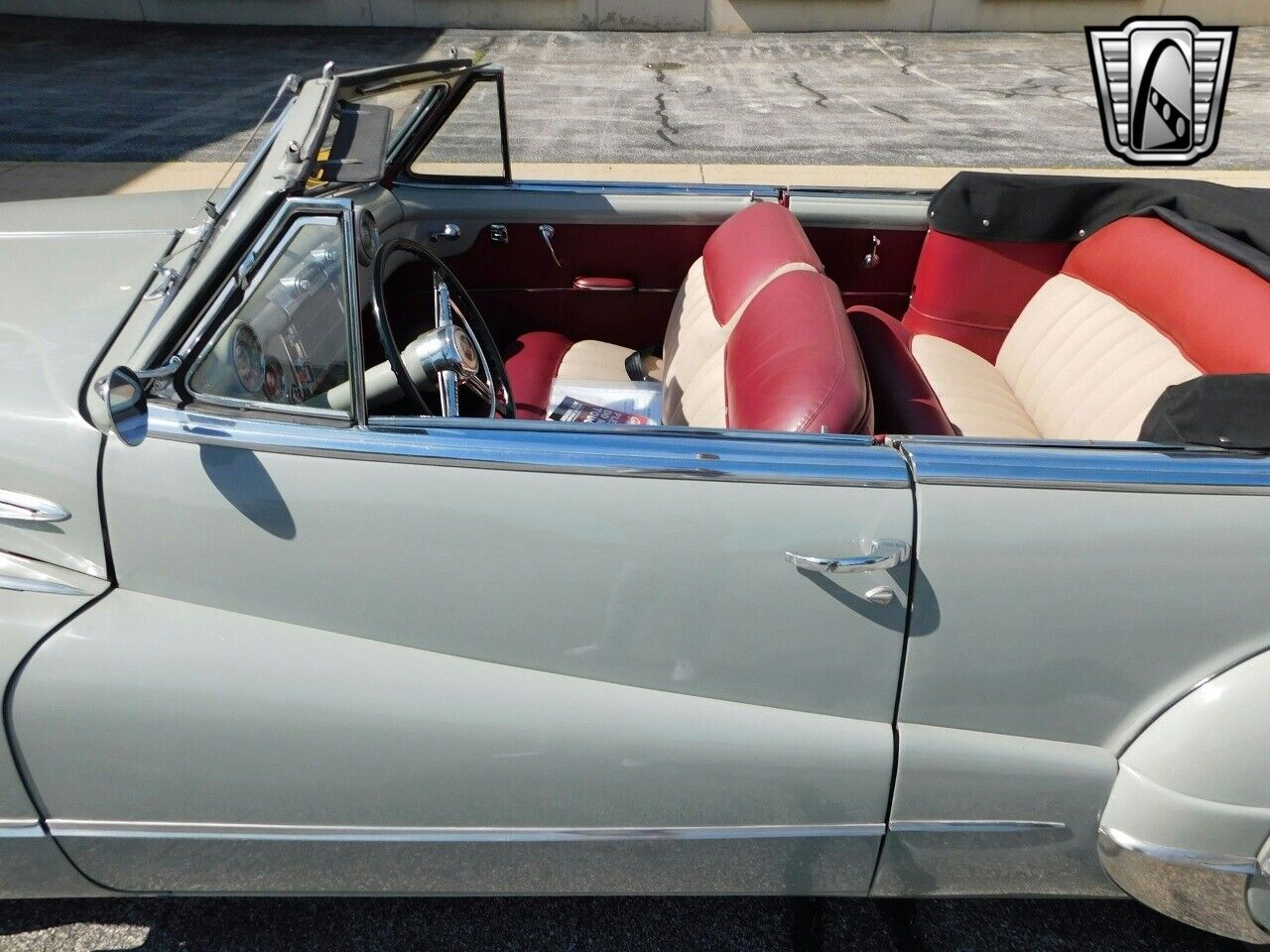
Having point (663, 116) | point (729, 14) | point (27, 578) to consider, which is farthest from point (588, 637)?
point (729, 14)

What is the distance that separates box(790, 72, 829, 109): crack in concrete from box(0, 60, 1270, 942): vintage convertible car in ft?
32.6

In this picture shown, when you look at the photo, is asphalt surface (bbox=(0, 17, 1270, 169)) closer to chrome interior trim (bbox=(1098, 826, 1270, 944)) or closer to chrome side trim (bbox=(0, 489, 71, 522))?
chrome side trim (bbox=(0, 489, 71, 522))

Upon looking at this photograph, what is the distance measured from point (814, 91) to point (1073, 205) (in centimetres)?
936

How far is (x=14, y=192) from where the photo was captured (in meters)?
6.73

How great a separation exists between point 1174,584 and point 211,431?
152 centimetres

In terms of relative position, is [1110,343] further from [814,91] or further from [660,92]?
[814,91]

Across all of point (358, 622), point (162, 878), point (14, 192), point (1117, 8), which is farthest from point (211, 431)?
point (1117, 8)

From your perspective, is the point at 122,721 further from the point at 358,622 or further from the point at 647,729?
the point at 647,729

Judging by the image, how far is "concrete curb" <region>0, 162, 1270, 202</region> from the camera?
706 centimetres

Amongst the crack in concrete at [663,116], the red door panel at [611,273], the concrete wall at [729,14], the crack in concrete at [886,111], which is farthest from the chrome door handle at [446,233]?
the concrete wall at [729,14]

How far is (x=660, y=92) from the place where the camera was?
1131 centimetres

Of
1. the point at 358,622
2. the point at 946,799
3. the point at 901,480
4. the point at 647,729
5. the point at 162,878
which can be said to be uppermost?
the point at 901,480

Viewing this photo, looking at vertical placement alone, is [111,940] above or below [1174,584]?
below

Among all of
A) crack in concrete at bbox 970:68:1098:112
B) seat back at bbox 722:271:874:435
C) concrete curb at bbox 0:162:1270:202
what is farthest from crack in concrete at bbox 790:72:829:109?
seat back at bbox 722:271:874:435
